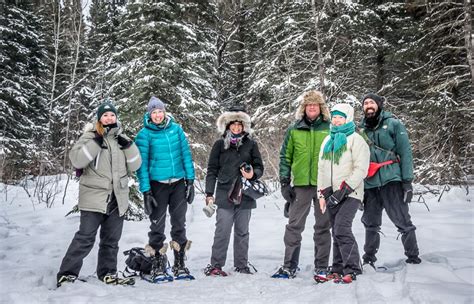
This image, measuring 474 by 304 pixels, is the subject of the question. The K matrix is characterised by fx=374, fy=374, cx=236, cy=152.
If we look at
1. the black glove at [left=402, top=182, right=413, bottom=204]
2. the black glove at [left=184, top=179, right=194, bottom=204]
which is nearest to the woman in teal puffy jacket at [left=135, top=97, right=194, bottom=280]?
the black glove at [left=184, top=179, right=194, bottom=204]

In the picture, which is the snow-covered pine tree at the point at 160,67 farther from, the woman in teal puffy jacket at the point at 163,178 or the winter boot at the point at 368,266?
the winter boot at the point at 368,266

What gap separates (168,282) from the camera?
4.34 meters

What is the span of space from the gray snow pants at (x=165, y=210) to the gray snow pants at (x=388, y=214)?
2314 mm

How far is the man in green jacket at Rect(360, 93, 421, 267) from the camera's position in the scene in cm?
442

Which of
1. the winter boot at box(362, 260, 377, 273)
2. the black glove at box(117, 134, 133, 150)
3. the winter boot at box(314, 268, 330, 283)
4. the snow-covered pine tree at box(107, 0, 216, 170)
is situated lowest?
the winter boot at box(314, 268, 330, 283)

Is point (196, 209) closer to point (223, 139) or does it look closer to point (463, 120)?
point (223, 139)

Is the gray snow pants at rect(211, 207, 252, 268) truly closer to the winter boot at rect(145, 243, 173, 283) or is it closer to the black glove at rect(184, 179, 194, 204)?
the black glove at rect(184, 179, 194, 204)

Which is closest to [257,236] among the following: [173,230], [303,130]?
[173,230]

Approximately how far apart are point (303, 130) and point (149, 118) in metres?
1.98

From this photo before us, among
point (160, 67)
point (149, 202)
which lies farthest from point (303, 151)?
point (160, 67)

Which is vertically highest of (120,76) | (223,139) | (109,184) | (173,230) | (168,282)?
(120,76)

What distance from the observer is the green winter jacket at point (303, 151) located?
4664 millimetres

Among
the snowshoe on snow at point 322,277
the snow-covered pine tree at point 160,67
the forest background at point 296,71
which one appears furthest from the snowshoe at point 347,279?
the snow-covered pine tree at point 160,67

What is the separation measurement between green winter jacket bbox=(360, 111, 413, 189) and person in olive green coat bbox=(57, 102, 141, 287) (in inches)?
114
